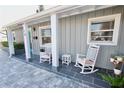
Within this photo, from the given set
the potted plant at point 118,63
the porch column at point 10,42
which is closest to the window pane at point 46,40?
the porch column at point 10,42

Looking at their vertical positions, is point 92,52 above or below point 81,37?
below

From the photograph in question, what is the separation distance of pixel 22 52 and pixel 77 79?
19.3 ft

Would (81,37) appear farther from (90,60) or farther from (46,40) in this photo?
(46,40)

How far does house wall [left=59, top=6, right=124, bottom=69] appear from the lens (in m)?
2.91

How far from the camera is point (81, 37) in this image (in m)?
3.75

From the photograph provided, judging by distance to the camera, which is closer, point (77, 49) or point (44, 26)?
point (77, 49)

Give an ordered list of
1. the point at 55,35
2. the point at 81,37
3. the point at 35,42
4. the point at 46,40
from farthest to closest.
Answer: the point at 35,42 → the point at 46,40 → the point at 81,37 → the point at 55,35

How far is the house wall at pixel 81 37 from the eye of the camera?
291 centimetres

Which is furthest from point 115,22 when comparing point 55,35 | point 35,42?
point 35,42

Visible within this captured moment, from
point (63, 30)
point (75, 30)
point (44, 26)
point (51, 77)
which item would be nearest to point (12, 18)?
point (44, 26)

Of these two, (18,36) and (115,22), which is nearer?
(115,22)

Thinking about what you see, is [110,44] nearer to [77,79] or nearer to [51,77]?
[77,79]

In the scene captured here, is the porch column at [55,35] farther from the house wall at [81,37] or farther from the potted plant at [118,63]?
the potted plant at [118,63]
